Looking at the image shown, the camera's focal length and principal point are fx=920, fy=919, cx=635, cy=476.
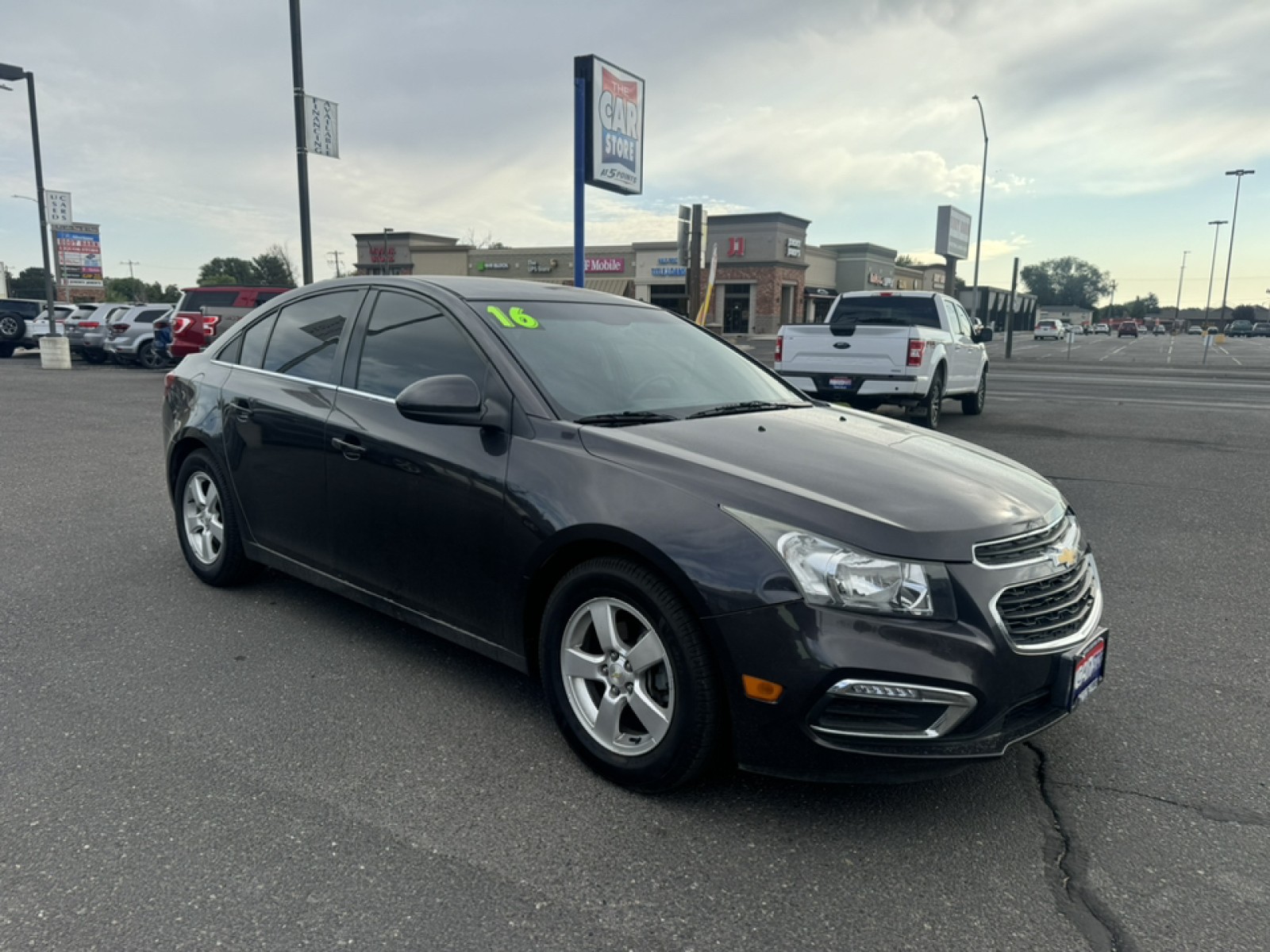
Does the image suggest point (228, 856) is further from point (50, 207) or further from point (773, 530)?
point (50, 207)

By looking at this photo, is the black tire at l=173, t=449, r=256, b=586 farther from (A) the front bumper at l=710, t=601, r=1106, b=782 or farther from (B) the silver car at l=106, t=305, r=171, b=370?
(B) the silver car at l=106, t=305, r=171, b=370

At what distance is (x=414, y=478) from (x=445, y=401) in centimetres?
45

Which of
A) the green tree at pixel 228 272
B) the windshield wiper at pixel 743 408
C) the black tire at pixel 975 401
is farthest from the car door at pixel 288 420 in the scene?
the green tree at pixel 228 272

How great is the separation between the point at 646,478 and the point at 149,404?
13864 millimetres

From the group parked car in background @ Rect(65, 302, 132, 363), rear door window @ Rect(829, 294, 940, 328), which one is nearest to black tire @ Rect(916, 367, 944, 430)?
rear door window @ Rect(829, 294, 940, 328)

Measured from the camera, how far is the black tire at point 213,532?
15.4ft

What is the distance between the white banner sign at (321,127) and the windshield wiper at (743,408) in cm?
1089

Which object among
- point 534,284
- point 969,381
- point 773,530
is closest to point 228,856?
Result: point 773,530

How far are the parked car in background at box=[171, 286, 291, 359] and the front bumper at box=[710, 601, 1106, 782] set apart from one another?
17050 millimetres

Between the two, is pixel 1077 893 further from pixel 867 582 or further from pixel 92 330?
pixel 92 330

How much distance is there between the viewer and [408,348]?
387 centimetres

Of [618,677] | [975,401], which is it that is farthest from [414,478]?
[975,401]

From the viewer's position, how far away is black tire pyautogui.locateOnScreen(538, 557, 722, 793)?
2715mm

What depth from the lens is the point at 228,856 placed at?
102 inches
